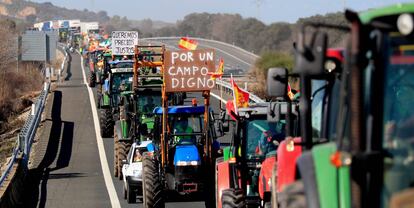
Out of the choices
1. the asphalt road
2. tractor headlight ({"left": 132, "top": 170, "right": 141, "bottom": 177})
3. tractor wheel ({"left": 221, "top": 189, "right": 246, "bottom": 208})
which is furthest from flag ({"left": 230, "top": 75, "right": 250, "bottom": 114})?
the asphalt road

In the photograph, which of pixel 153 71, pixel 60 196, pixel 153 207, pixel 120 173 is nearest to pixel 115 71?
pixel 153 71

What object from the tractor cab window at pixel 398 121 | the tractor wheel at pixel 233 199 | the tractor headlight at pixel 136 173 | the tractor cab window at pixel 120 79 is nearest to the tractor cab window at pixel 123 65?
the tractor cab window at pixel 120 79

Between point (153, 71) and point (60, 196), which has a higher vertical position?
point (153, 71)

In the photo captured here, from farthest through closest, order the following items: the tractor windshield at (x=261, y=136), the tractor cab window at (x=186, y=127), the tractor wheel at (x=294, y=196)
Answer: the tractor cab window at (x=186, y=127) < the tractor windshield at (x=261, y=136) < the tractor wheel at (x=294, y=196)

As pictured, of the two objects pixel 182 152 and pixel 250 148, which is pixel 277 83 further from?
pixel 182 152

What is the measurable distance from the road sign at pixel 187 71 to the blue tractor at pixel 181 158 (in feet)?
1.61

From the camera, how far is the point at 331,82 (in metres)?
8.80

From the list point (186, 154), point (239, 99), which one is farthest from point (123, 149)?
point (239, 99)

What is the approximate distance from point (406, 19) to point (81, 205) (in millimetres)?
16451

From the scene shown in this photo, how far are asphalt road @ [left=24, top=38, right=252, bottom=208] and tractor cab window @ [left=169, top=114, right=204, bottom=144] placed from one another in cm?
210

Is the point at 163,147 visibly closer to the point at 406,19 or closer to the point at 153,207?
the point at 153,207

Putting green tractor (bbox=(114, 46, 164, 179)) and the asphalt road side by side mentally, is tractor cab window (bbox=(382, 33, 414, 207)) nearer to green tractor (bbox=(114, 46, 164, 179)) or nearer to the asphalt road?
the asphalt road

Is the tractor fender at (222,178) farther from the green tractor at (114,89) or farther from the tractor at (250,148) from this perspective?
the green tractor at (114,89)

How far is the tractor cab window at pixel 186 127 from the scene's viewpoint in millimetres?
19655
